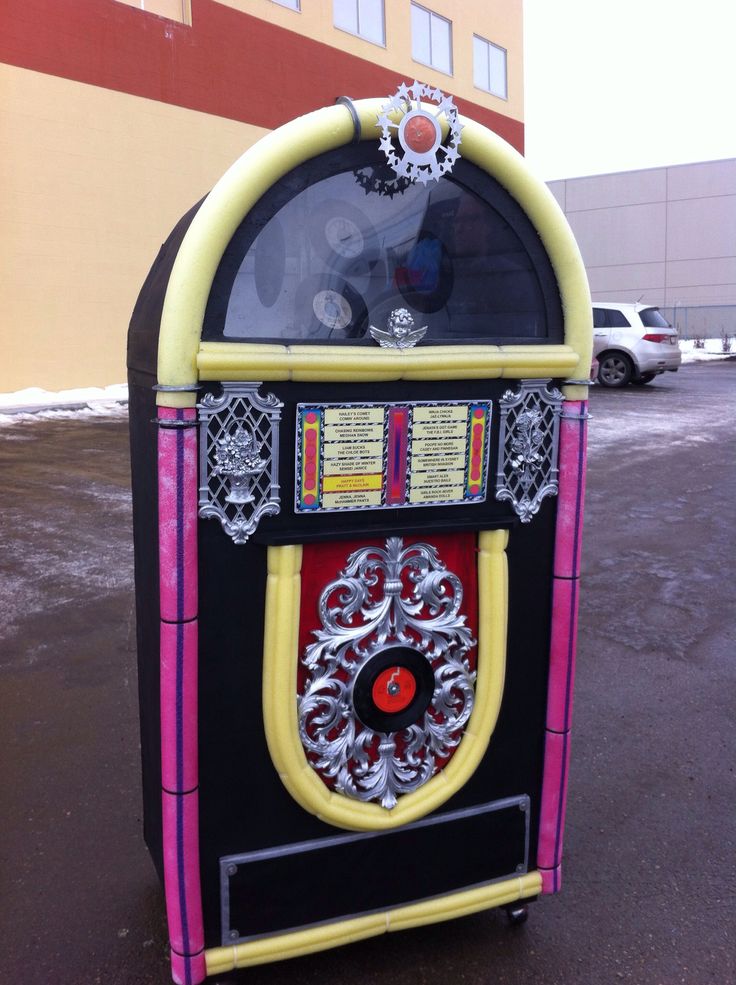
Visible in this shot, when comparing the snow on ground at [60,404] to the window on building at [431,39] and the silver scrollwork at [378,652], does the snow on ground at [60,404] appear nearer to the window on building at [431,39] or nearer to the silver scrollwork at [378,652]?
the window on building at [431,39]

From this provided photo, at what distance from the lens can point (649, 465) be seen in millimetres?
9508

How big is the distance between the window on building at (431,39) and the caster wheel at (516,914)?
18973 millimetres

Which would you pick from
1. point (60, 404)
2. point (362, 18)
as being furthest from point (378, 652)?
point (362, 18)

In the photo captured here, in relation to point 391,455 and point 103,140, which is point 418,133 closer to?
point 391,455

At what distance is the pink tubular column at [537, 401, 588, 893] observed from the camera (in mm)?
2322

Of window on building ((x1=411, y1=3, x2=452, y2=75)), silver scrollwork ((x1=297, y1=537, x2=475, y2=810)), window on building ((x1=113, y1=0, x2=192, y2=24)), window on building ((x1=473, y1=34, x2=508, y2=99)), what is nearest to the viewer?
silver scrollwork ((x1=297, y1=537, x2=475, y2=810))

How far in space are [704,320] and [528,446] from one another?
34.4 m

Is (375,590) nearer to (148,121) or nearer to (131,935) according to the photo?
(131,935)

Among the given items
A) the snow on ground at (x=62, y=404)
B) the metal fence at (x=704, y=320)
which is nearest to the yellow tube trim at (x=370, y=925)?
the snow on ground at (x=62, y=404)

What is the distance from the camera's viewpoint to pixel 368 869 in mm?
2303

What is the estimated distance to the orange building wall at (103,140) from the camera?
513 inches

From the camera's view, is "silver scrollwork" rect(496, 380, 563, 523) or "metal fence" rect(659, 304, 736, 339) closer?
"silver scrollwork" rect(496, 380, 563, 523)

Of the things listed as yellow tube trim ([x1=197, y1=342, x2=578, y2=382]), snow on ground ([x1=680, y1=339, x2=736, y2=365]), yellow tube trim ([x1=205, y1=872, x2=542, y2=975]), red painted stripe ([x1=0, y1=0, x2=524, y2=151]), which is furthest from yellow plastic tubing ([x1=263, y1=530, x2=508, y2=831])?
snow on ground ([x1=680, y1=339, x2=736, y2=365])

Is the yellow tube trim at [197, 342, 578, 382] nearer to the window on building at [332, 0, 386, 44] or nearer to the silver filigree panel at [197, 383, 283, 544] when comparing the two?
the silver filigree panel at [197, 383, 283, 544]
